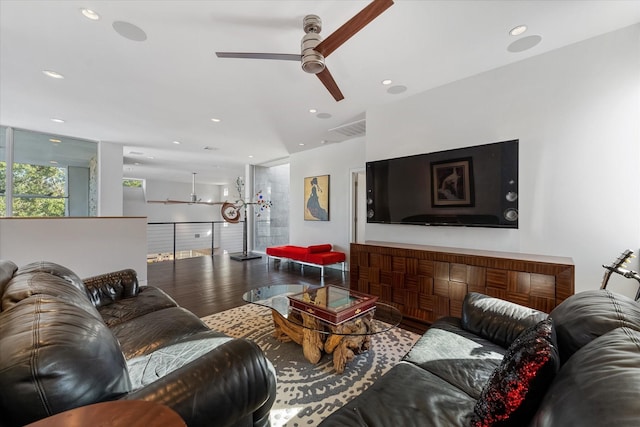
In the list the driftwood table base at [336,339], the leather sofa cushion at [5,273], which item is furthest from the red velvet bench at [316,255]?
the leather sofa cushion at [5,273]

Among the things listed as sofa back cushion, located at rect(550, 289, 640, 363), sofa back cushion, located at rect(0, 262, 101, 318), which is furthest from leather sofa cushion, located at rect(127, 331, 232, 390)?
sofa back cushion, located at rect(550, 289, 640, 363)

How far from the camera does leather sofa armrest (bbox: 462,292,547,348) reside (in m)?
1.58

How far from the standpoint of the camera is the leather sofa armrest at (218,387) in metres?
0.84

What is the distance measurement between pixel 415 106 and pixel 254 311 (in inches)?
131

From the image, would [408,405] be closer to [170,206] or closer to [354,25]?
[354,25]

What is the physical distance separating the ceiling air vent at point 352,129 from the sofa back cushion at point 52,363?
4.07 meters

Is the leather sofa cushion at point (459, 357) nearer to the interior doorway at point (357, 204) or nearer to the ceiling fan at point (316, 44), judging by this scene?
the ceiling fan at point (316, 44)

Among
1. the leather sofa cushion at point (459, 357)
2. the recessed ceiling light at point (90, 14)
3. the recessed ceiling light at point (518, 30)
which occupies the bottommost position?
the leather sofa cushion at point (459, 357)

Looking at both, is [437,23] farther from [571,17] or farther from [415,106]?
[415,106]

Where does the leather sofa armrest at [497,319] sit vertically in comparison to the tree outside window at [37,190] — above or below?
below

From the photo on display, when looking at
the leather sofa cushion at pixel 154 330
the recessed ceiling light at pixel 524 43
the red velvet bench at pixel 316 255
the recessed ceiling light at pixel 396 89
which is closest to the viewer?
the leather sofa cushion at pixel 154 330

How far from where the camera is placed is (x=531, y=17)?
78.6 inches

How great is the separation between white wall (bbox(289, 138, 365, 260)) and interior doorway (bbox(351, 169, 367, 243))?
9 centimetres

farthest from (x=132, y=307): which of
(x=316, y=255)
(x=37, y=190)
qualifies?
(x=37, y=190)
